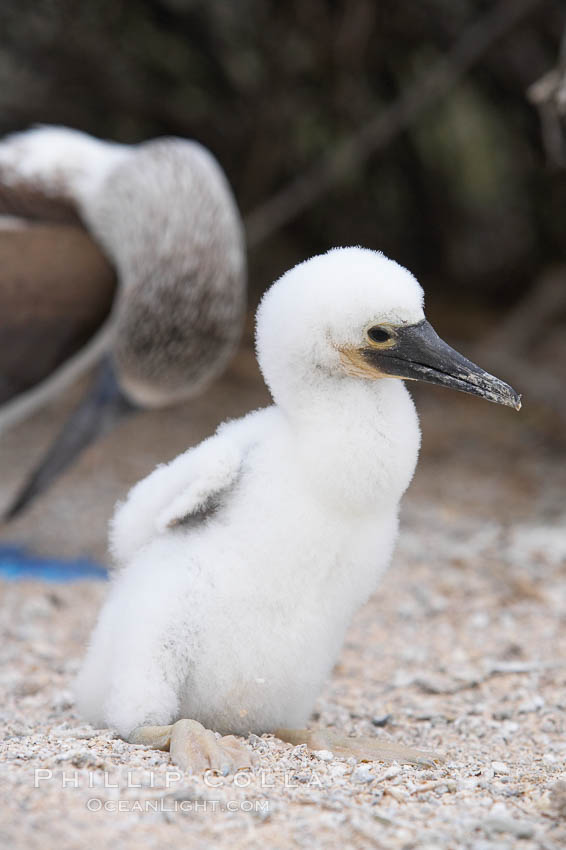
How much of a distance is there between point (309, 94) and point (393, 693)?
5.46 m

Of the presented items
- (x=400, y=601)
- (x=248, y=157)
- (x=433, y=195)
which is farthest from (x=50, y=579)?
(x=433, y=195)

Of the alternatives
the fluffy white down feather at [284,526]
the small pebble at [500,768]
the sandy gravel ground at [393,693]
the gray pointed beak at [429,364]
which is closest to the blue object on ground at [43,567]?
the sandy gravel ground at [393,693]

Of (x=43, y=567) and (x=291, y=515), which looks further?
(x=43, y=567)

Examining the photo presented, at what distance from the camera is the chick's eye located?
253 centimetres

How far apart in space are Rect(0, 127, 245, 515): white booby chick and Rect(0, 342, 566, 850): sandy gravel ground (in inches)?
34.9

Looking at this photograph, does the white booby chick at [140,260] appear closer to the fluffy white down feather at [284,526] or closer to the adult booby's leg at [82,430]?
the adult booby's leg at [82,430]

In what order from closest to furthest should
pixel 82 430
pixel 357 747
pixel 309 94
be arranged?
pixel 357 747
pixel 82 430
pixel 309 94

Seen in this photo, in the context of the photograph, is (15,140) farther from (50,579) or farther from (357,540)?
(357,540)

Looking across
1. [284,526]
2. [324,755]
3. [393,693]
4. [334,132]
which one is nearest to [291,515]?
[284,526]

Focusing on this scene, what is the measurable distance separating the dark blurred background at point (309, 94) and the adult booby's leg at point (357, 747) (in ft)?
17.4

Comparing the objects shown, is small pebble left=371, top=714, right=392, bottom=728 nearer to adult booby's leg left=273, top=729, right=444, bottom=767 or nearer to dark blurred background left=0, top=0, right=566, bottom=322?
adult booby's leg left=273, top=729, right=444, bottom=767

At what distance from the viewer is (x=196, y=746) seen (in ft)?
7.82

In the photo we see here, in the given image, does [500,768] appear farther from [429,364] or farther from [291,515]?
[429,364]

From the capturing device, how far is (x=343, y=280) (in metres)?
2.51
